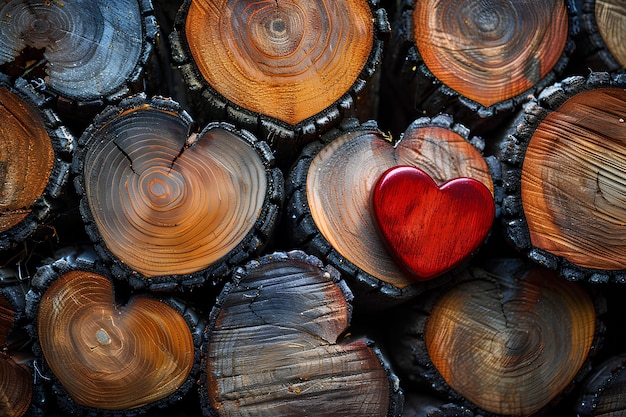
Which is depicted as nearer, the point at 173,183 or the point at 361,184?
the point at 173,183

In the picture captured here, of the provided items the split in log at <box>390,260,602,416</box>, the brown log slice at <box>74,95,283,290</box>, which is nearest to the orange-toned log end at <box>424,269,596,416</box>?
the split in log at <box>390,260,602,416</box>

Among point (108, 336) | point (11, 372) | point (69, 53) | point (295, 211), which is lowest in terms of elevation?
point (11, 372)

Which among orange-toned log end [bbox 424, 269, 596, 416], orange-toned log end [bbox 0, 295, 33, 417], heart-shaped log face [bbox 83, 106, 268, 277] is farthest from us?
orange-toned log end [bbox 424, 269, 596, 416]

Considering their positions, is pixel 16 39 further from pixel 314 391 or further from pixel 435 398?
pixel 435 398

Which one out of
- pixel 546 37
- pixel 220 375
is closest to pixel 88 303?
pixel 220 375

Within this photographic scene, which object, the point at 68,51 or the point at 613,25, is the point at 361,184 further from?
the point at 613,25

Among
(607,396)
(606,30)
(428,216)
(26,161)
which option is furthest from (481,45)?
(26,161)

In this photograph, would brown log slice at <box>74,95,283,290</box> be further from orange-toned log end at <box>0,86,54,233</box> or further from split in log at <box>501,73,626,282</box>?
split in log at <box>501,73,626,282</box>

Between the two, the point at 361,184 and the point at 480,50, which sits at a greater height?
the point at 480,50
